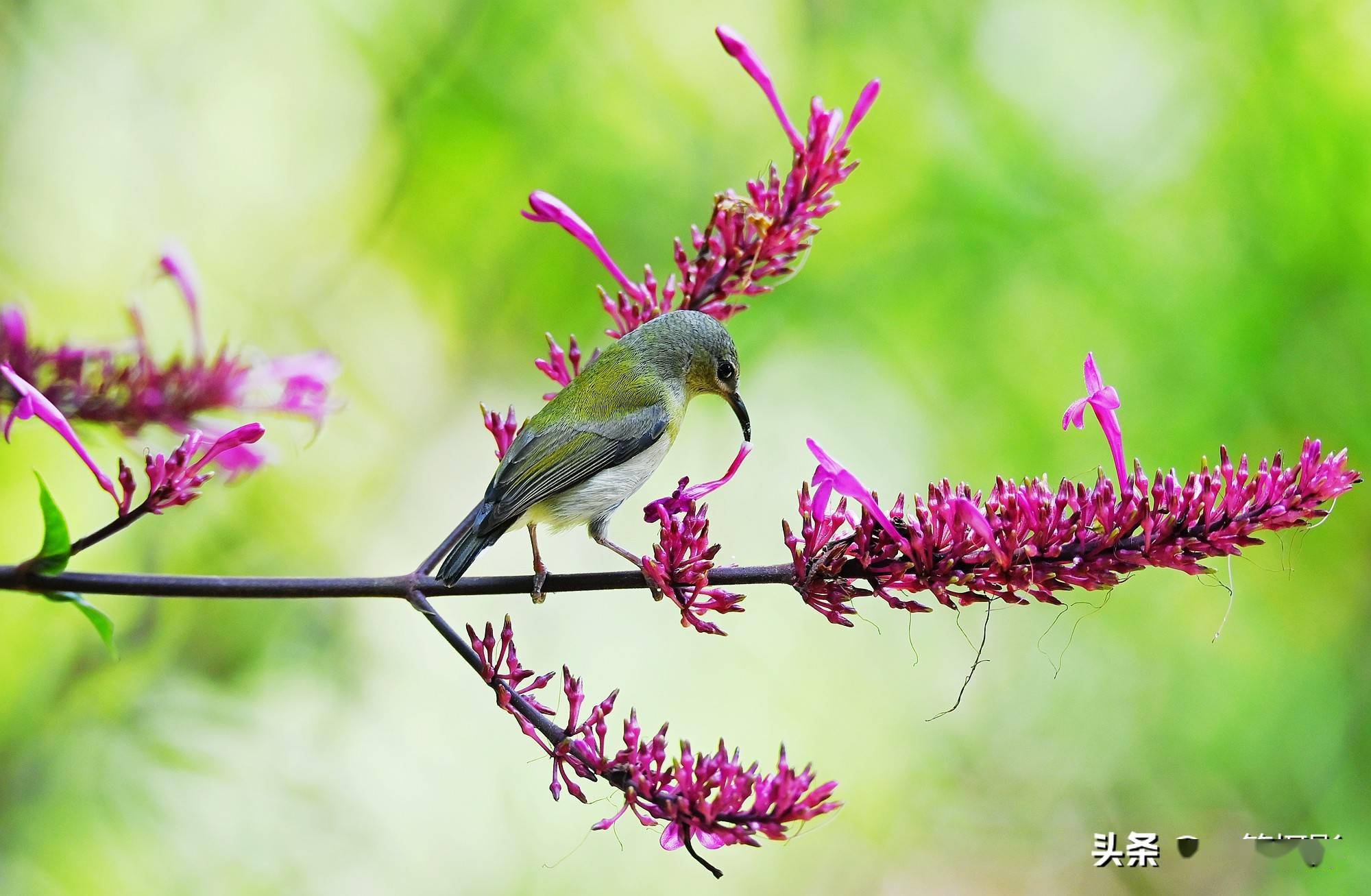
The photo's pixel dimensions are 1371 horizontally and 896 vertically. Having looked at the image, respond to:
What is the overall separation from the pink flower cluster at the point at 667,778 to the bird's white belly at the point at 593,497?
67 cm

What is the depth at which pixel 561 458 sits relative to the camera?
2.09 meters

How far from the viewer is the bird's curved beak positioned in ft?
7.16

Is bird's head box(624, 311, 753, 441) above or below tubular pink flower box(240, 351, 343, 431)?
above

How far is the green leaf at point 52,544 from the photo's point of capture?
1.40m

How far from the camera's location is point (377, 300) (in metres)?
4.15

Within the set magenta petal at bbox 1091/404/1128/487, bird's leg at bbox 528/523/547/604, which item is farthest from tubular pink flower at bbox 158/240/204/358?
magenta petal at bbox 1091/404/1128/487

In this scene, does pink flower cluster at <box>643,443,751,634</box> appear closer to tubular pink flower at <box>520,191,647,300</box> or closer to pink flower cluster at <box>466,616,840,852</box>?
pink flower cluster at <box>466,616,840,852</box>

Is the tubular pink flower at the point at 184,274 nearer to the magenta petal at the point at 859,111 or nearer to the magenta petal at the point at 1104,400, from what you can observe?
the magenta petal at the point at 859,111

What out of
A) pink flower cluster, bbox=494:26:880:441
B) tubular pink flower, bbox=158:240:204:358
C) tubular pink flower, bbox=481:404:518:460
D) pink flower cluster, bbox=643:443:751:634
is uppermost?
tubular pink flower, bbox=158:240:204:358

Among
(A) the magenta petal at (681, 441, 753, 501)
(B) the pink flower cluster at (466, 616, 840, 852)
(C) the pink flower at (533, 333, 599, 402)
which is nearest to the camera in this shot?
(B) the pink flower cluster at (466, 616, 840, 852)

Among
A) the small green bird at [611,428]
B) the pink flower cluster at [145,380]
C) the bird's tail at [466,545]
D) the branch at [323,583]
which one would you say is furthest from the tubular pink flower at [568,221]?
the pink flower cluster at [145,380]

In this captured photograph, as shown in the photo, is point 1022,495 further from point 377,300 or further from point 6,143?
point 6,143

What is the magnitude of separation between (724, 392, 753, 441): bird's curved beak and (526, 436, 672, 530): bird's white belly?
0.64 ft

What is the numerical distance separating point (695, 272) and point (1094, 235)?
2779 millimetres
